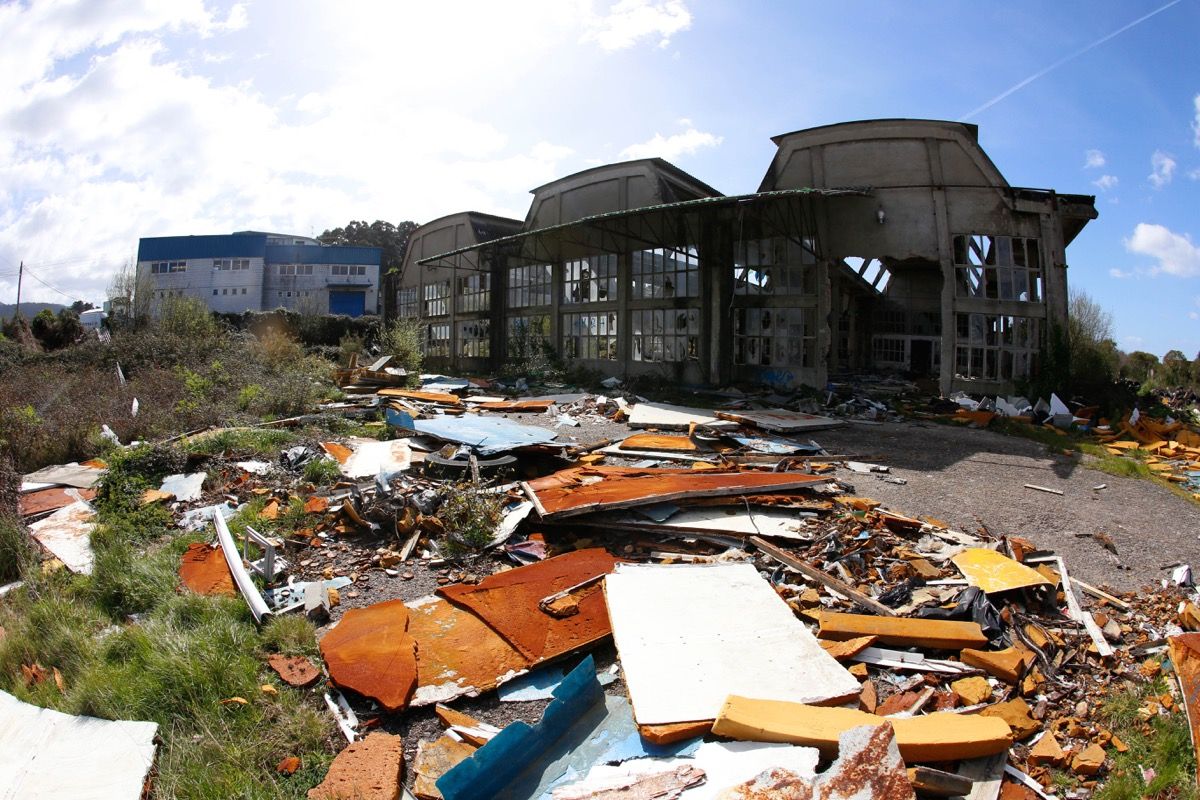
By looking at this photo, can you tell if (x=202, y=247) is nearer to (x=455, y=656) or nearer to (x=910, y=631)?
(x=455, y=656)

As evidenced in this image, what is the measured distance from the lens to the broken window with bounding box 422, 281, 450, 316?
26.0 metres

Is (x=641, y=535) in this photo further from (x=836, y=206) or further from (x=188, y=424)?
(x=836, y=206)

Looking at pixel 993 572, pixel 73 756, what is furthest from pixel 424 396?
pixel 993 572

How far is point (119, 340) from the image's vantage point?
59.9 feet

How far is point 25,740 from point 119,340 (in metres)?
18.7

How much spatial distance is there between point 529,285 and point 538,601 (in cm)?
1858

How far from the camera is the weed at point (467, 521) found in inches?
216

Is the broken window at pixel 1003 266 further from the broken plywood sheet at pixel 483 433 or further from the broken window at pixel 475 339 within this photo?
the broken window at pixel 475 339

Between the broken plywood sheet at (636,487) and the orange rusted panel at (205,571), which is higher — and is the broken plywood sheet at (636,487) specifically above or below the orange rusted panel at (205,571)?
above

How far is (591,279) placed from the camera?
19375 millimetres

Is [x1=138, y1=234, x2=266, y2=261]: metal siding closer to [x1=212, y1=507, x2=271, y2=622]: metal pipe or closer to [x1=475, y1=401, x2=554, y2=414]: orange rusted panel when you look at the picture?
[x1=475, y1=401, x2=554, y2=414]: orange rusted panel

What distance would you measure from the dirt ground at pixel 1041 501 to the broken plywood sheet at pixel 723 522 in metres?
1.53

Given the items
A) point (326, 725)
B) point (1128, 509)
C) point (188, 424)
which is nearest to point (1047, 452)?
point (1128, 509)

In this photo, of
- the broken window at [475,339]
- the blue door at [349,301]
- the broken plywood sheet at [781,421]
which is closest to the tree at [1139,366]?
the broken plywood sheet at [781,421]
